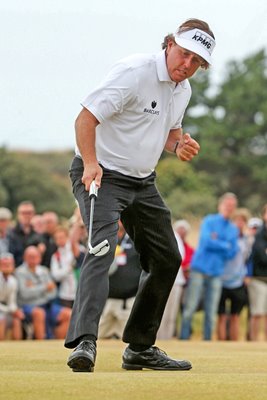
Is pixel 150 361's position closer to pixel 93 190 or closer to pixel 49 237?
pixel 93 190

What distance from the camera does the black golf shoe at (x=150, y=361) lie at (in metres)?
8.30

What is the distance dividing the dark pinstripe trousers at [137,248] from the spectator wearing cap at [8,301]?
27.7 feet

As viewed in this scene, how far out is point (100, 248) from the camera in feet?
25.0

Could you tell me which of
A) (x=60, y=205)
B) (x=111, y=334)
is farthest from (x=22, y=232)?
(x=60, y=205)

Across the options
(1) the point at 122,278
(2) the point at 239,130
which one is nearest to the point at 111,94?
(1) the point at 122,278

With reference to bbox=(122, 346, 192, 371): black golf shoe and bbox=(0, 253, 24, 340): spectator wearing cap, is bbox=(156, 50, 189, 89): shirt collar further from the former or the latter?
bbox=(0, 253, 24, 340): spectator wearing cap

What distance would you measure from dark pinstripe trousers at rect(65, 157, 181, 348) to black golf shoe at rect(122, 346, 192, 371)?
0.08 m

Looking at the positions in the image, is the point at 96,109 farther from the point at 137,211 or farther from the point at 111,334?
the point at 111,334

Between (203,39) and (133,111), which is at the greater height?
(203,39)

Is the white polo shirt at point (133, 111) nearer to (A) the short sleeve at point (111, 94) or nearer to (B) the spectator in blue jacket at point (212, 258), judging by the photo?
(A) the short sleeve at point (111, 94)

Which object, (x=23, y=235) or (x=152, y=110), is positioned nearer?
(x=152, y=110)

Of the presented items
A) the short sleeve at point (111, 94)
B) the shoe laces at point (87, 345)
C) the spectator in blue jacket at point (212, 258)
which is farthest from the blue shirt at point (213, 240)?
the shoe laces at point (87, 345)

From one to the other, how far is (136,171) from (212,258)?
33.4 feet

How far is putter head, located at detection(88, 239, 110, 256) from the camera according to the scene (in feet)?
25.0
